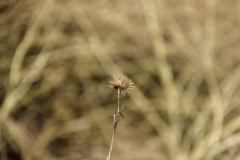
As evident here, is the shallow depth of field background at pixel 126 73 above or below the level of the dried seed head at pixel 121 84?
above

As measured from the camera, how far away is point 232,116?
272cm

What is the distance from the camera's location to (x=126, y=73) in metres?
2.79

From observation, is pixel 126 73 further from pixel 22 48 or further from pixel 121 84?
pixel 121 84

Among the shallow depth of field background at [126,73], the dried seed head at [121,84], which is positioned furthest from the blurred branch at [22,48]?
the dried seed head at [121,84]

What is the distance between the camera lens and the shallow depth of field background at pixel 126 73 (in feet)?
8.51

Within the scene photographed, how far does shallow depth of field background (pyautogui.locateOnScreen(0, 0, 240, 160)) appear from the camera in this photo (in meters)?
2.59

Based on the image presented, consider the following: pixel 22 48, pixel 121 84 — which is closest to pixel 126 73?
pixel 22 48

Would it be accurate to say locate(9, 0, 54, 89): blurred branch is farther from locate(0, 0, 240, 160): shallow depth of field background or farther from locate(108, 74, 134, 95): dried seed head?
locate(108, 74, 134, 95): dried seed head

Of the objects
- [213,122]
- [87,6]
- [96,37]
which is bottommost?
[213,122]

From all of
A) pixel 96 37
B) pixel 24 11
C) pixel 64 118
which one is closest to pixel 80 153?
pixel 64 118

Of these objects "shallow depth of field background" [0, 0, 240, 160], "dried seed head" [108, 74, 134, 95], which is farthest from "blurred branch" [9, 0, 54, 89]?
"dried seed head" [108, 74, 134, 95]

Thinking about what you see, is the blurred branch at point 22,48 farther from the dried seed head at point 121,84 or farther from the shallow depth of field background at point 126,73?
the dried seed head at point 121,84

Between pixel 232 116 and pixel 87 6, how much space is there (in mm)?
1419

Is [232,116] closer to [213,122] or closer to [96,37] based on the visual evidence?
[213,122]
